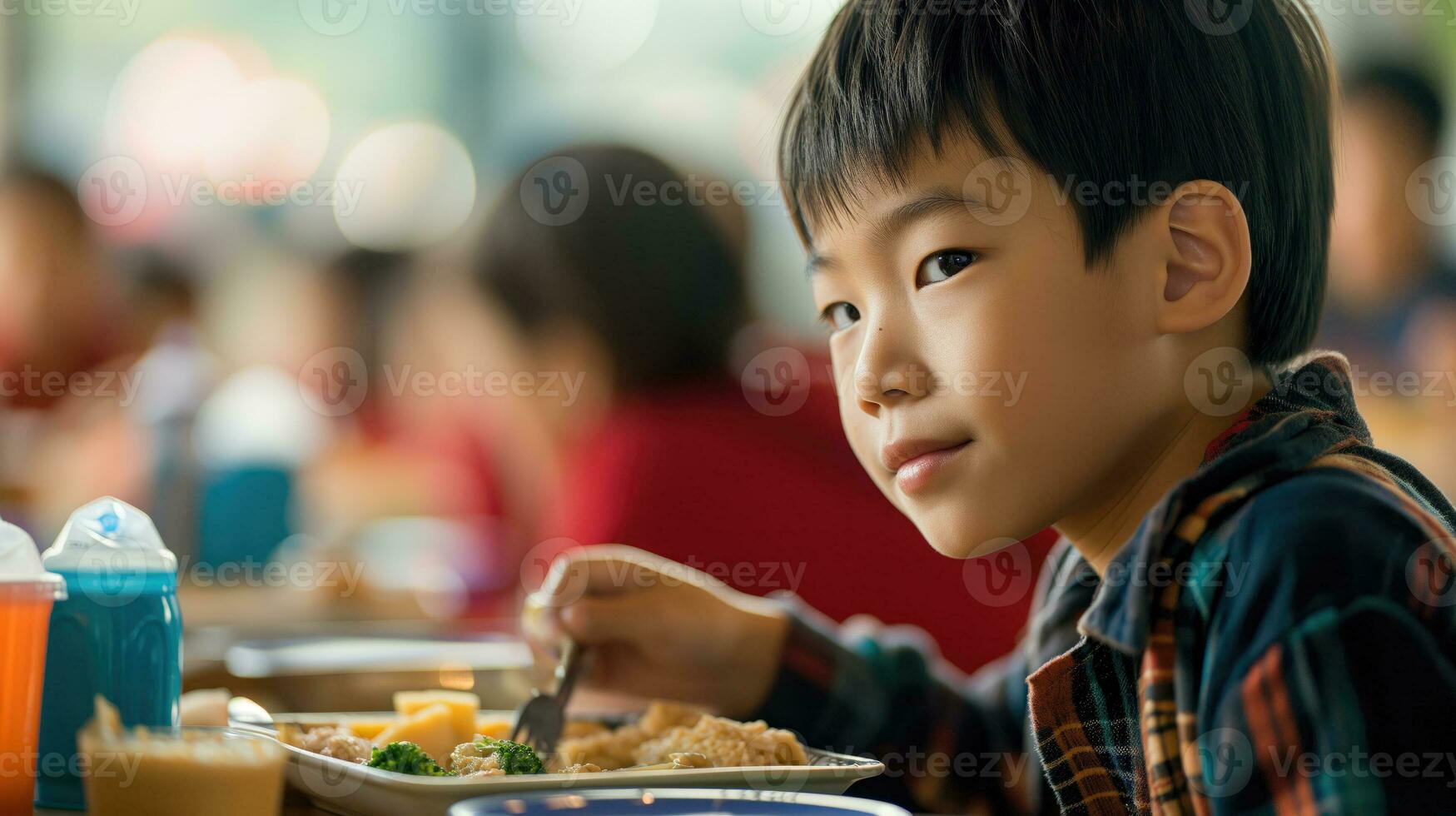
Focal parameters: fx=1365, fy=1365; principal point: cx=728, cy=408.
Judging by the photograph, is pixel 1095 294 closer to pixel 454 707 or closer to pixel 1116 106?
pixel 1116 106

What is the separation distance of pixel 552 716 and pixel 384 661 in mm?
393

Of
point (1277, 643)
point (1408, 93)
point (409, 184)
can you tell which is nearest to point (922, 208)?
point (1277, 643)

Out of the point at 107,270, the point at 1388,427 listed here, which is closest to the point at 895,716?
the point at 1388,427

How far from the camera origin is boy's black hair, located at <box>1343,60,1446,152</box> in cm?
320

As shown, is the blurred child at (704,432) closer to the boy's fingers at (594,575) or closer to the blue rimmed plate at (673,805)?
the boy's fingers at (594,575)

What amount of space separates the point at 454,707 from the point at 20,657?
0.28m

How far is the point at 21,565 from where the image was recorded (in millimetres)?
726

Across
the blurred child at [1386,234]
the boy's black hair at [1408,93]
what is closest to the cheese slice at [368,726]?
the blurred child at [1386,234]

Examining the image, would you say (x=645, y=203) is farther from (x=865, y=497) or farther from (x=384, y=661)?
(x=384, y=661)

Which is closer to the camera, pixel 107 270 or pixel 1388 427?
pixel 1388 427

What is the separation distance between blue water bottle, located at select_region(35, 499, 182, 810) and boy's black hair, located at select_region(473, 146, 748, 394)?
1.21 m

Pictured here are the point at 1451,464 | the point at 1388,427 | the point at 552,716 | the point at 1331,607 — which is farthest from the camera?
the point at 1388,427

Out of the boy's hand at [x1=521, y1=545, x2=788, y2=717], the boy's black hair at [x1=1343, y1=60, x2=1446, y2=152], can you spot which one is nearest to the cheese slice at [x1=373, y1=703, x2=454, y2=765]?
the boy's hand at [x1=521, y1=545, x2=788, y2=717]

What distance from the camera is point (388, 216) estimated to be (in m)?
5.69
